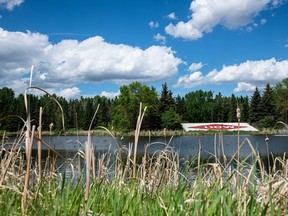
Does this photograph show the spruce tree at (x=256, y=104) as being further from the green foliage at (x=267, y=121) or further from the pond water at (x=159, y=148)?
the pond water at (x=159, y=148)

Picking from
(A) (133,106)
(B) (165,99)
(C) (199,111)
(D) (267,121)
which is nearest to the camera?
(D) (267,121)

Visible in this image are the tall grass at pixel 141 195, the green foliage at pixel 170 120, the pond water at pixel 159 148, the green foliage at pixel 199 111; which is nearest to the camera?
the tall grass at pixel 141 195

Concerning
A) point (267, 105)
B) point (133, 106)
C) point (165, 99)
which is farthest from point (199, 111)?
point (133, 106)

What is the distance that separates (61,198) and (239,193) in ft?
3.22

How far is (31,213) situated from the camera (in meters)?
1.80

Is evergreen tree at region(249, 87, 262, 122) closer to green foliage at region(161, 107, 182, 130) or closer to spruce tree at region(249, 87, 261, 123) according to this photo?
spruce tree at region(249, 87, 261, 123)

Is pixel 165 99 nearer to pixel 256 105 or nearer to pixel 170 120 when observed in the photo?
pixel 170 120

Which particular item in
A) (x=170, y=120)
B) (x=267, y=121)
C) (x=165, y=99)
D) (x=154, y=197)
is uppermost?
(x=165, y=99)

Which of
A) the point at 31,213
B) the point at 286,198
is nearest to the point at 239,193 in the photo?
the point at 286,198

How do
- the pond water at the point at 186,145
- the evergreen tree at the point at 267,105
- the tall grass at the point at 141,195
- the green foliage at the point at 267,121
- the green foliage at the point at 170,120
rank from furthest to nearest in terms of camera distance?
the evergreen tree at the point at 267,105, the green foliage at the point at 170,120, the green foliage at the point at 267,121, the pond water at the point at 186,145, the tall grass at the point at 141,195

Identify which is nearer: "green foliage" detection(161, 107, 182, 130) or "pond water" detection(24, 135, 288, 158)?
"pond water" detection(24, 135, 288, 158)

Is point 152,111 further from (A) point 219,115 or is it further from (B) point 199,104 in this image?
(B) point 199,104

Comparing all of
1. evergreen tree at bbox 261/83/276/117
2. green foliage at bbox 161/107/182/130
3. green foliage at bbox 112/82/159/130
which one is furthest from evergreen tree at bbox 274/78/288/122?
green foliage at bbox 112/82/159/130

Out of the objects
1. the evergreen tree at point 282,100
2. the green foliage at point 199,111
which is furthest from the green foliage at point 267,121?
the green foliage at point 199,111
